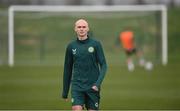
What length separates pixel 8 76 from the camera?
29516mm

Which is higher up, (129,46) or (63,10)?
(63,10)

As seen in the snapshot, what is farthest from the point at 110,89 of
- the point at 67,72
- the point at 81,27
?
the point at 81,27

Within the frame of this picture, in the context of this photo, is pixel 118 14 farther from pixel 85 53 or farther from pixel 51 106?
pixel 85 53

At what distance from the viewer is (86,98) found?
11.5 m

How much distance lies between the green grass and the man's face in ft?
22.5

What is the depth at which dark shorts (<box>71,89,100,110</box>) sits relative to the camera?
1141 centimetres

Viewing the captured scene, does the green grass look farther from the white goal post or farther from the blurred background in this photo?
the white goal post

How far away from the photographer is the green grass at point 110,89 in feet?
62.3

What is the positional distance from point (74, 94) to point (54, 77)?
18244 mm

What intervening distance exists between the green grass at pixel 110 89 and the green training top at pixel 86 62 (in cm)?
645

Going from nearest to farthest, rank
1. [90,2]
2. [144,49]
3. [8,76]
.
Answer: [8,76] → [144,49] → [90,2]

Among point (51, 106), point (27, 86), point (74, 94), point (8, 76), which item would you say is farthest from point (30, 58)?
point (74, 94)

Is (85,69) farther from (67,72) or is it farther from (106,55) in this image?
(106,55)

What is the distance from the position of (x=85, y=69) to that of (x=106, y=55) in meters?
28.1
